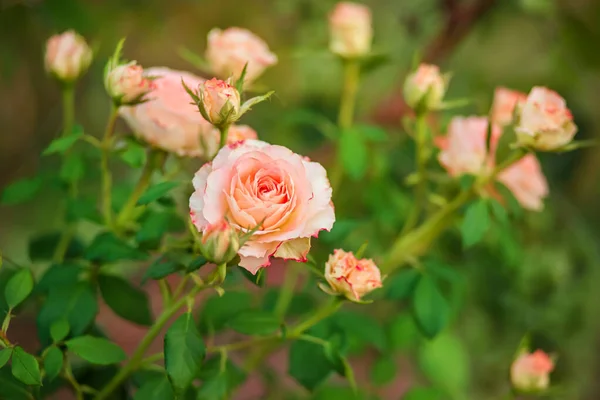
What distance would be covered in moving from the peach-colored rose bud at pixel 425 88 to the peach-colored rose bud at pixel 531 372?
0.22 m

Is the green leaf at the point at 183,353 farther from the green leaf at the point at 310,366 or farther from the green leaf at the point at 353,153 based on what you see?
the green leaf at the point at 353,153

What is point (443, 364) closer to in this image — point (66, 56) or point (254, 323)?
point (254, 323)

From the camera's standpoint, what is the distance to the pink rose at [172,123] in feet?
1.54

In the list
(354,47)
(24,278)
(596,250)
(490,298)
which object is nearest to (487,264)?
(490,298)

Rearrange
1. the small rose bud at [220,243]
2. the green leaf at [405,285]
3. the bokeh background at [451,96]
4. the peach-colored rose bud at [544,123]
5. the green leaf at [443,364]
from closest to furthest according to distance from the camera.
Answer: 1. the small rose bud at [220,243]
2. the peach-colored rose bud at [544,123]
3. the green leaf at [405,285]
4. the green leaf at [443,364]
5. the bokeh background at [451,96]

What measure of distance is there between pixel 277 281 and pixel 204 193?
3.37 ft

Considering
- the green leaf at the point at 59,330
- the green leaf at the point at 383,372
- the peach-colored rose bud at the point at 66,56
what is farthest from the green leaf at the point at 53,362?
the green leaf at the point at 383,372

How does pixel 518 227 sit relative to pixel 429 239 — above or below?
below

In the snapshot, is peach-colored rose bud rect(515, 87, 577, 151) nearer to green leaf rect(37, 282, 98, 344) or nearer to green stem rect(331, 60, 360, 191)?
green stem rect(331, 60, 360, 191)

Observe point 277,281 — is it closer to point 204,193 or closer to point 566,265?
point 566,265

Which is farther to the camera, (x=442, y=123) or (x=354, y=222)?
(x=442, y=123)

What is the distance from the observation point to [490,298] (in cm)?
99

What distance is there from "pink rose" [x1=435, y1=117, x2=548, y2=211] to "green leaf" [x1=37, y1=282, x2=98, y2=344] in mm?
319

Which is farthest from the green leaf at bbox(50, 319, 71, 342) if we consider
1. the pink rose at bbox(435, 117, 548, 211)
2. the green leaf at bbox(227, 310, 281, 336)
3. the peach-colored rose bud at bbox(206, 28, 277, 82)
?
the pink rose at bbox(435, 117, 548, 211)
